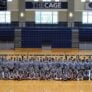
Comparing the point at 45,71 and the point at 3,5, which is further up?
the point at 3,5

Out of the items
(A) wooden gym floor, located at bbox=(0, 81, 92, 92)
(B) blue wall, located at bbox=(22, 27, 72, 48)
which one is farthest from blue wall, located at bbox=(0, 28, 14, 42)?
(A) wooden gym floor, located at bbox=(0, 81, 92, 92)

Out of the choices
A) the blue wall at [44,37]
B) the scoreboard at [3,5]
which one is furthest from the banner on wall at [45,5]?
the blue wall at [44,37]

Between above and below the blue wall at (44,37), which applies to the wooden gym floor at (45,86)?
below

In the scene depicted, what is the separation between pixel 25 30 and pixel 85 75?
21.0m

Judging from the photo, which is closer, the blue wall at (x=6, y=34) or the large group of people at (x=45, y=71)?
the large group of people at (x=45, y=71)

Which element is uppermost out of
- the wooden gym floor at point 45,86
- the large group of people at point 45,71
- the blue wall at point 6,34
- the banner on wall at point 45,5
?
the banner on wall at point 45,5

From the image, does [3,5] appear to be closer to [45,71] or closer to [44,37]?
[44,37]

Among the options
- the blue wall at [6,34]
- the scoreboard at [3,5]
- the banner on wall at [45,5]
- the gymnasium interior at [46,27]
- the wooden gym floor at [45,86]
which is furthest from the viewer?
the banner on wall at [45,5]

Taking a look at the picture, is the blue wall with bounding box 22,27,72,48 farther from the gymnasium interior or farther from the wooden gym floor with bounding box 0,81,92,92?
the wooden gym floor with bounding box 0,81,92,92

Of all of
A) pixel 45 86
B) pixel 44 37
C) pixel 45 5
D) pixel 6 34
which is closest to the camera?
pixel 45 86

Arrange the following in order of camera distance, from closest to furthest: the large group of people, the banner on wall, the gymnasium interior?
the large group of people < the gymnasium interior < the banner on wall

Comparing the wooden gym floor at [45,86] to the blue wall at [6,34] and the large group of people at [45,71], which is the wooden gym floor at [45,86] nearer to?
the large group of people at [45,71]

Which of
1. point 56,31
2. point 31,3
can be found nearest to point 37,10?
point 31,3

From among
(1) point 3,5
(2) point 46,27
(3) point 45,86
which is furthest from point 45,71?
(1) point 3,5
